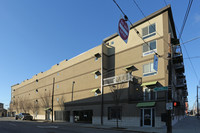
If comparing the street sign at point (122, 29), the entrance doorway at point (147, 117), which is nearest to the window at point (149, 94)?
the entrance doorway at point (147, 117)

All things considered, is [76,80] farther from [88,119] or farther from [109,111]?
[109,111]

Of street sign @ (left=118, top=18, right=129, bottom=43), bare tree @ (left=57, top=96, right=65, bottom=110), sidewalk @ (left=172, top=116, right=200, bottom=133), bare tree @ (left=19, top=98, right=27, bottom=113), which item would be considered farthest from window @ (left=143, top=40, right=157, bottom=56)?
bare tree @ (left=19, top=98, right=27, bottom=113)

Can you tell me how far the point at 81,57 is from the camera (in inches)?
1284

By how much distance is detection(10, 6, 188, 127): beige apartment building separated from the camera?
68.9 ft

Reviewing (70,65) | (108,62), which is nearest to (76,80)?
(70,65)

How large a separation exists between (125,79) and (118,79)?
52.3 inches

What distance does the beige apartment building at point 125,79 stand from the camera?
21000 mm

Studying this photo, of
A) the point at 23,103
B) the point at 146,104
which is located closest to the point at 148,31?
the point at 146,104

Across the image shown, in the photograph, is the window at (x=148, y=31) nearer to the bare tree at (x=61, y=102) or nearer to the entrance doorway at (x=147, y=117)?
the entrance doorway at (x=147, y=117)

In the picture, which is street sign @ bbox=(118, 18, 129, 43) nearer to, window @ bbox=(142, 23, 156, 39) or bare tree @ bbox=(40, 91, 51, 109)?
window @ bbox=(142, 23, 156, 39)

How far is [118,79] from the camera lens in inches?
984

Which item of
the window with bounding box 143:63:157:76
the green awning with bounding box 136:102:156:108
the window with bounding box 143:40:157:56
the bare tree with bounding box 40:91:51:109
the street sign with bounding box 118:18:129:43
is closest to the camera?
the street sign with bounding box 118:18:129:43

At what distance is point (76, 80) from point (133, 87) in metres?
12.9

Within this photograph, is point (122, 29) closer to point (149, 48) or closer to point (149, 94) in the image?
point (149, 94)
